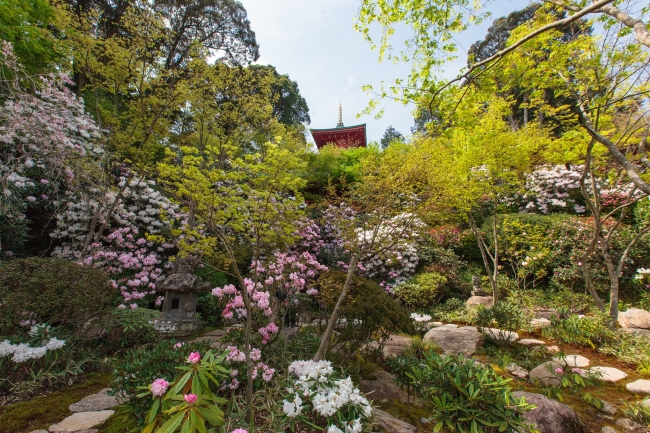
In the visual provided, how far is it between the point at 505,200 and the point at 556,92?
663 cm

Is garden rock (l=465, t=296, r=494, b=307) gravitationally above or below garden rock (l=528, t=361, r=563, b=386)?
above

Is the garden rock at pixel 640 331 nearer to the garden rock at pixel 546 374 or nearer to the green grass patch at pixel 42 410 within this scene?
the garden rock at pixel 546 374

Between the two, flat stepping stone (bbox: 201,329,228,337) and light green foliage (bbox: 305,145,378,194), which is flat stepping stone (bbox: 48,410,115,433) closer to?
flat stepping stone (bbox: 201,329,228,337)

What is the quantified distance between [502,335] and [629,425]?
203 cm

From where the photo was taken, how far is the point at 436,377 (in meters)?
2.36

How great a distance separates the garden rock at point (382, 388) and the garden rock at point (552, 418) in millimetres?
1145

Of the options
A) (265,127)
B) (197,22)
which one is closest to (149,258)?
(265,127)

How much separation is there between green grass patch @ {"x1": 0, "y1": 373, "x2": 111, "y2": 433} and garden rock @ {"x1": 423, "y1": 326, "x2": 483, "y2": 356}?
460 cm

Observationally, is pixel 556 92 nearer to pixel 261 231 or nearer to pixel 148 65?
pixel 261 231

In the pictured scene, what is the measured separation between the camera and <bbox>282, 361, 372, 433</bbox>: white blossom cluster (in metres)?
1.80

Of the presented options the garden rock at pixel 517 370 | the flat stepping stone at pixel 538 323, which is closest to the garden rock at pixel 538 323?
the flat stepping stone at pixel 538 323

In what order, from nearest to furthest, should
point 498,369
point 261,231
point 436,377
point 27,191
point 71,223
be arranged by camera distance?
point 436,377 → point 261,231 → point 498,369 → point 27,191 → point 71,223

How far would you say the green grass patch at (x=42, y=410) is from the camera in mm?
2340

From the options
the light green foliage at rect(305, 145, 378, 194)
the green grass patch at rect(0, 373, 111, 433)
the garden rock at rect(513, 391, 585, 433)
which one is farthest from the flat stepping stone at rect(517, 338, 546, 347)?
the light green foliage at rect(305, 145, 378, 194)
